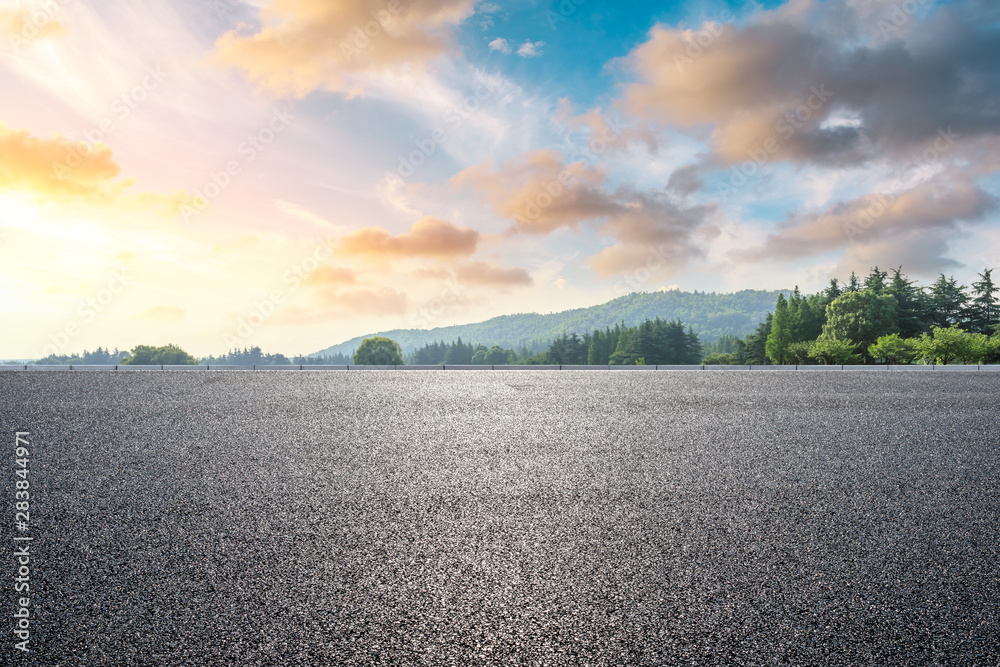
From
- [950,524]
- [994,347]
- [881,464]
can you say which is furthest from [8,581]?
[994,347]

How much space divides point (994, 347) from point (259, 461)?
33645mm

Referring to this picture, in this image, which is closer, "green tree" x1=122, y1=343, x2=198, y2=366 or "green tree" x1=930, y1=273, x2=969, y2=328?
"green tree" x1=930, y1=273, x2=969, y2=328

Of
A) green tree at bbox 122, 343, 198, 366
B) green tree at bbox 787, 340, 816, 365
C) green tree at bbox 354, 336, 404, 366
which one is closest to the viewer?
green tree at bbox 787, 340, 816, 365

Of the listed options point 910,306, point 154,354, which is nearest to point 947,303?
point 910,306

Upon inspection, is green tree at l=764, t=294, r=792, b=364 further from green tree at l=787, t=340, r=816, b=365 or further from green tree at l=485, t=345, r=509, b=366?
green tree at l=485, t=345, r=509, b=366

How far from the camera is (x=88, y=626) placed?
336 centimetres

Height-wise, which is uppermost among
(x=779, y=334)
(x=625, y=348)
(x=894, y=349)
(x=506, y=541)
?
(x=779, y=334)

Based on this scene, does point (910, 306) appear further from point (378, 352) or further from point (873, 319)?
point (378, 352)

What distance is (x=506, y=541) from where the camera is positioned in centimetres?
439

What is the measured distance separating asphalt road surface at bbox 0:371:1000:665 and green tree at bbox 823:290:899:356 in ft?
137

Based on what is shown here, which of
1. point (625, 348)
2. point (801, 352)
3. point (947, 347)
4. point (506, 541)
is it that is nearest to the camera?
point (506, 541)

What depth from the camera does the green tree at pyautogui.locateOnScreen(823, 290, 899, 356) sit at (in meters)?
43.3


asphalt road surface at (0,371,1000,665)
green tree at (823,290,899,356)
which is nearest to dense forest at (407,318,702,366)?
green tree at (823,290,899,356)

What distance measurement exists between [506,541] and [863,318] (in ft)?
166
